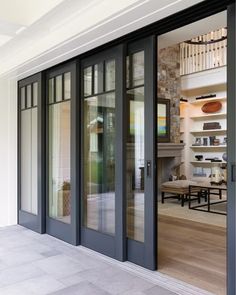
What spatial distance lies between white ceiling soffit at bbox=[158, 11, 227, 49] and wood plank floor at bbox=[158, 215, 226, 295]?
96.1 inches

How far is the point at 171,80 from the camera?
8125mm

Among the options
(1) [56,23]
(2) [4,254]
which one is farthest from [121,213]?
(1) [56,23]

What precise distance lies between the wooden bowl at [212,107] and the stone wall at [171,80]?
1.07 metres

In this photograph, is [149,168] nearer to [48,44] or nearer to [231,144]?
[231,144]

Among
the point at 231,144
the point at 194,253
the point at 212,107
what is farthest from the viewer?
the point at 212,107

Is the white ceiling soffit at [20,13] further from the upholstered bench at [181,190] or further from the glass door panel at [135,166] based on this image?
the upholstered bench at [181,190]

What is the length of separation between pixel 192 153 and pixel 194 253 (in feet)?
18.5

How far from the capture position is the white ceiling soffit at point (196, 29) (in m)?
2.92

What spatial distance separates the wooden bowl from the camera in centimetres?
869

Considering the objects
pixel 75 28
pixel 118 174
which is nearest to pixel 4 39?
pixel 75 28

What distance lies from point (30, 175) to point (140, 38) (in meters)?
2.90

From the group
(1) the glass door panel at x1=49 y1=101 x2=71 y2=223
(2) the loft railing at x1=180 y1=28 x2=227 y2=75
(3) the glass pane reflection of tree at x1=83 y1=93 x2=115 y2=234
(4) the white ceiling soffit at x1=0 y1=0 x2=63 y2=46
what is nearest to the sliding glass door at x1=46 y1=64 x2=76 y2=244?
(1) the glass door panel at x1=49 y1=101 x2=71 y2=223

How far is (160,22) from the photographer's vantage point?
121 inches

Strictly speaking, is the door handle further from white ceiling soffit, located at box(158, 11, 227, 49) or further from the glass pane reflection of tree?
white ceiling soffit, located at box(158, 11, 227, 49)
